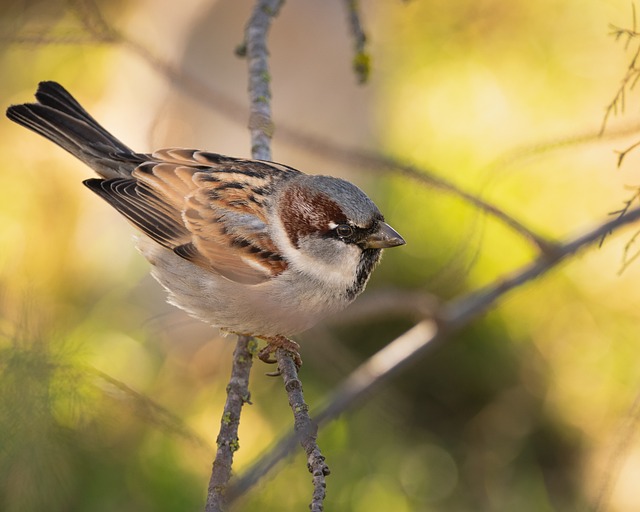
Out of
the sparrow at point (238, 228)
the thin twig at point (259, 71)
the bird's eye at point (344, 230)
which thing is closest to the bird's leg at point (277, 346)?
the sparrow at point (238, 228)

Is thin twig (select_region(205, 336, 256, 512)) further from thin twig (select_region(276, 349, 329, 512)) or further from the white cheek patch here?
the white cheek patch

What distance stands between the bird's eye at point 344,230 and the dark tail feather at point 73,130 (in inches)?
30.8

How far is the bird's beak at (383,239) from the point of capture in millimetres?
2133

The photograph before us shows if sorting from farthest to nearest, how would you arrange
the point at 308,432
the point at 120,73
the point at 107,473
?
the point at 120,73 < the point at 107,473 < the point at 308,432

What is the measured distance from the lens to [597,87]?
13.1ft

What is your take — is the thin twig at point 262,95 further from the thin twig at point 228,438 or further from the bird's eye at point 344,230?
the bird's eye at point 344,230

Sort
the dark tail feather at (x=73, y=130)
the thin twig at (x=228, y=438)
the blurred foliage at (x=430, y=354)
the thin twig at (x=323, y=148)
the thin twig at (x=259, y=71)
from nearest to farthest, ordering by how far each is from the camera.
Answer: the thin twig at (x=228, y=438), the thin twig at (x=323, y=148), the thin twig at (x=259, y=71), the blurred foliage at (x=430, y=354), the dark tail feather at (x=73, y=130)

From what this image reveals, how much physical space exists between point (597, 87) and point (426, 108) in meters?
0.81

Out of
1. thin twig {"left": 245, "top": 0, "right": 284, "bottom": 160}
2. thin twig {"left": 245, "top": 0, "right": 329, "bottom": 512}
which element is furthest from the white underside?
thin twig {"left": 245, "top": 0, "right": 284, "bottom": 160}

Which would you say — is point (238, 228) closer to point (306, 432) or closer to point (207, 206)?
point (207, 206)

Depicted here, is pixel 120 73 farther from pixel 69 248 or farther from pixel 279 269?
pixel 279 269

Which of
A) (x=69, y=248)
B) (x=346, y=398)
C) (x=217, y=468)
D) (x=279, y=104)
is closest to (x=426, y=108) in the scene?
(x=279, y=104)

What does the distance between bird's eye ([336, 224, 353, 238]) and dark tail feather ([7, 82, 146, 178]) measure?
78 cm

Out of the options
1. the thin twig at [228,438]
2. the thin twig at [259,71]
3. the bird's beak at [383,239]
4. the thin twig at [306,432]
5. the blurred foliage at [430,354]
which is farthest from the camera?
the blurred foliage at [430,354]
